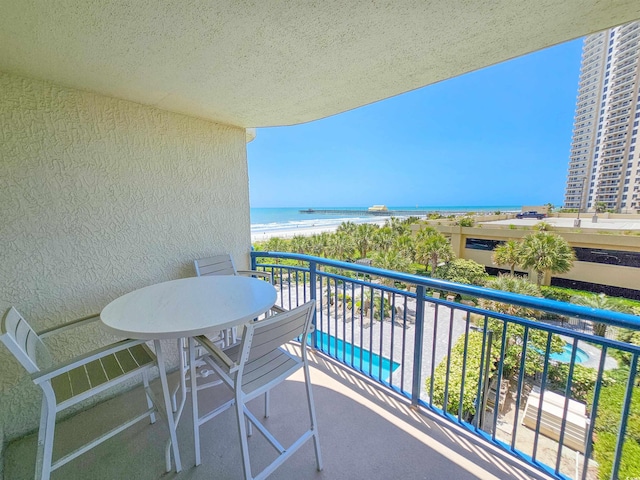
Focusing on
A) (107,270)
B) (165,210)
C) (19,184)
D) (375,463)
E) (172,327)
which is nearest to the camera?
(172,327)

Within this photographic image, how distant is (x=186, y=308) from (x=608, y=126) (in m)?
39.1

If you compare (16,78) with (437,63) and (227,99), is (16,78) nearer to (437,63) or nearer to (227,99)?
(227,99)

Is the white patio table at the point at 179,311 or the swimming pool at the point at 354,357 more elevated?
the white patio table at the point at 179,311

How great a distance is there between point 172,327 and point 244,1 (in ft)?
4.65

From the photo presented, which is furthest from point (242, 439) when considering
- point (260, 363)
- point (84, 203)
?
point (84, 203)

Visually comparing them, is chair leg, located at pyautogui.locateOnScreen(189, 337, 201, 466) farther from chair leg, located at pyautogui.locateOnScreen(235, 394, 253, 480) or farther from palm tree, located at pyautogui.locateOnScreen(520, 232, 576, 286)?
palm tree, located at pyautogui.locateOnScreen(520, 232, 576, 286)

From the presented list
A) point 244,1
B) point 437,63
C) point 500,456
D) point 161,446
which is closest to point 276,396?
point 161,446

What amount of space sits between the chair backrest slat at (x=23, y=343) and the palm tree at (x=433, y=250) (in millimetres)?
16812

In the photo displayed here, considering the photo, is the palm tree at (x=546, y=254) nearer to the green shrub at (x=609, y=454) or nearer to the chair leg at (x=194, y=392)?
the green shrub at (x=609, y=454)

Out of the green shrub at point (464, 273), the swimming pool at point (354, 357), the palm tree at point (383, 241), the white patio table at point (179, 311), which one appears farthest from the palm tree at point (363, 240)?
the white patio table at point (179, 311)

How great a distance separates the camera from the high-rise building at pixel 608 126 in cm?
2288

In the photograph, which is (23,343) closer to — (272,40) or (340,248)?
(272,40)

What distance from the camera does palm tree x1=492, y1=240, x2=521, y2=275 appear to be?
1486 centimetres

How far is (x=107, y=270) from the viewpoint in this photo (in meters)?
1.91
